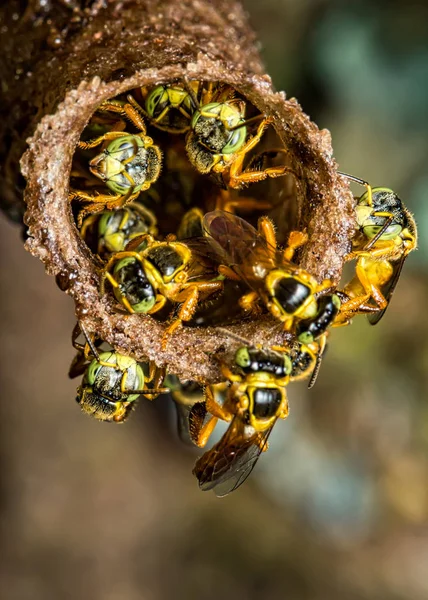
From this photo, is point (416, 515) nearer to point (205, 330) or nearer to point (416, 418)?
point (416, 418)

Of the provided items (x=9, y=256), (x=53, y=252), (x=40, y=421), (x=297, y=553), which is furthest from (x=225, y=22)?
(x=297, y=553)

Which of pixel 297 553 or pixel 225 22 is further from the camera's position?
pixel 297 553

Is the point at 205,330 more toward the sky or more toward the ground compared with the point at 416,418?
more toward the sky

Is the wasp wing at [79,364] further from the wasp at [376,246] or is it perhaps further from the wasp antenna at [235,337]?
the wasp at [376,246]

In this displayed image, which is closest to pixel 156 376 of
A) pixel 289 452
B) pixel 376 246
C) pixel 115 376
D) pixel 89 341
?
pixel 115 376

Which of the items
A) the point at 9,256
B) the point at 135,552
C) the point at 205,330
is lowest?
the point at 135,552

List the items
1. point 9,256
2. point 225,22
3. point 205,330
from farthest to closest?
point 9,256 → point 225,22 → point 205,330

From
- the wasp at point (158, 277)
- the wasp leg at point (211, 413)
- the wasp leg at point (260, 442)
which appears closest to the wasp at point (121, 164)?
the wasp at point (158, 277)
